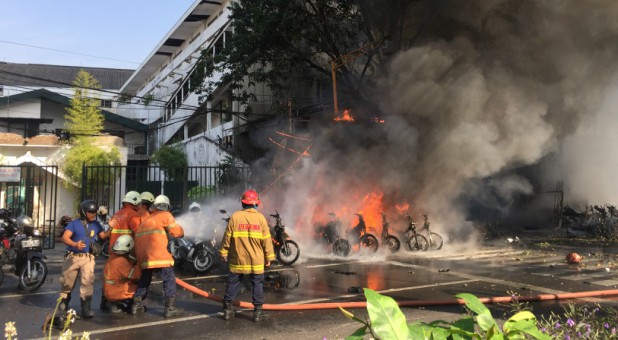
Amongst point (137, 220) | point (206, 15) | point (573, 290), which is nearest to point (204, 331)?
point (137, 220)

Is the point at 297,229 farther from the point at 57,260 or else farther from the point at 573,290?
the point at 573,290

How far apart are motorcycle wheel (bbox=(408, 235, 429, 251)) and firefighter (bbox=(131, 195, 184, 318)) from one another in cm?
787

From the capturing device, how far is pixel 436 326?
1903mm

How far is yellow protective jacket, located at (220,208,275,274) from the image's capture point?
5991mm

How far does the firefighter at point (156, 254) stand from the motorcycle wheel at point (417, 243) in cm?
787

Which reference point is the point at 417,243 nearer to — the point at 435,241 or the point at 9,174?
the point at 435,241

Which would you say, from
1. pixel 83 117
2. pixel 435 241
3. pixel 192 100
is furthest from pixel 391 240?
pixel 192 100

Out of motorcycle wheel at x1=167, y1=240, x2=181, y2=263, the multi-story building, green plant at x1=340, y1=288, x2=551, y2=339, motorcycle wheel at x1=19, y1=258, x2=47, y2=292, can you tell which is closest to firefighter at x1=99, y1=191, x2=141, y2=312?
motorcycle wheel at x1=19, y1=258, x2=47, y2=292

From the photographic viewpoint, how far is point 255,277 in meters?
5.99

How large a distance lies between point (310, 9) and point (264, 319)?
14.9 m

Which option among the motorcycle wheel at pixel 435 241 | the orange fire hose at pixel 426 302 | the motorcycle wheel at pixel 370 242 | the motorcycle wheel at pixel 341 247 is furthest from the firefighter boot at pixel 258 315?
the motorcycle wheel at pixel 435 241

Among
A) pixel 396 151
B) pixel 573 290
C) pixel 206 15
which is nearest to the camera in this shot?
pixel 573 290

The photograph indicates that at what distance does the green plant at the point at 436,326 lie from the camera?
5.27 feet

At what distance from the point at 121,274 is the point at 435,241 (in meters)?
9.20
